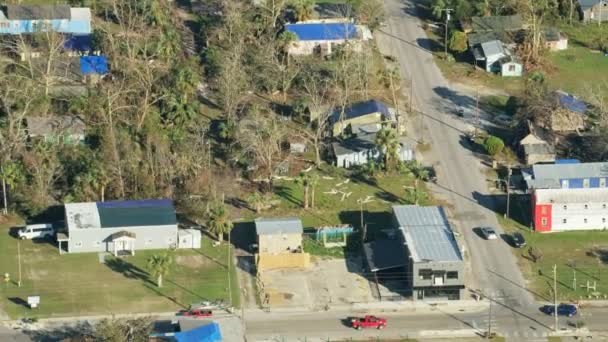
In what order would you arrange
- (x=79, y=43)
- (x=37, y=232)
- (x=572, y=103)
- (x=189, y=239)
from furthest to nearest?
1. (x=79, y=43)
2. (x=572, y=103)
3. (x=37, y=232)
4. (x=189, y=239)

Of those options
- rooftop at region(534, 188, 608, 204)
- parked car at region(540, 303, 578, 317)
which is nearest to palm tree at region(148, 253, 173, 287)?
parked car at region(540, 303, 578, 317)

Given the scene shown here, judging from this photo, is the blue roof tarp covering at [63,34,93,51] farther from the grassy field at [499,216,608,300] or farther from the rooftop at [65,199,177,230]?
the grassy field at [499,216,608,300]

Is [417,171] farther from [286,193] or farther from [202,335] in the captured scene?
[202,335]

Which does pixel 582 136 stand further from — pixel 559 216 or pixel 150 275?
pixel 150 275

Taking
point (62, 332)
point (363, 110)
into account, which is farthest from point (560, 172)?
point (62, 332)

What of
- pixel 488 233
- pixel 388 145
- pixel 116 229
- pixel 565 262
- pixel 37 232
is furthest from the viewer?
pixel 388 145
